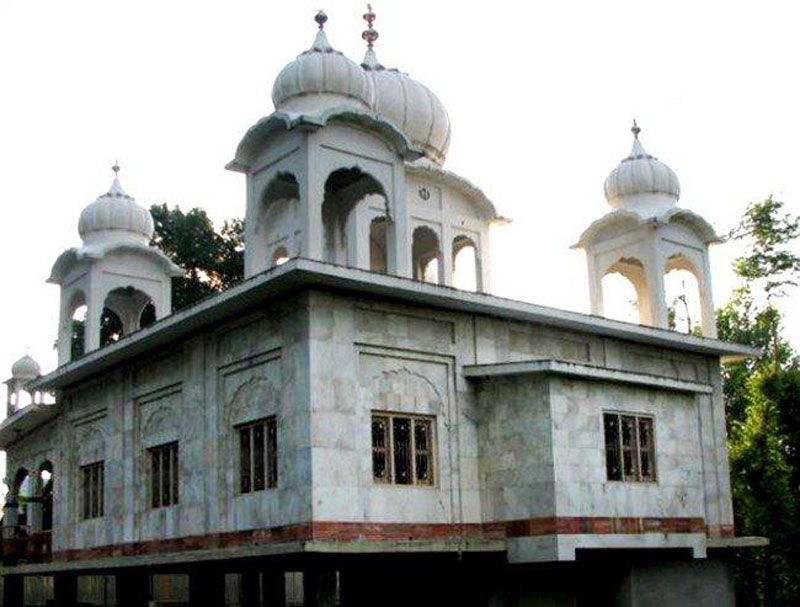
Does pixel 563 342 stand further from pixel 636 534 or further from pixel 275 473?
pixel 275 473

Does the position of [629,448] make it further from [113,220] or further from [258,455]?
[113,220]

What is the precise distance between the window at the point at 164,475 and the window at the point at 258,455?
2311 mm

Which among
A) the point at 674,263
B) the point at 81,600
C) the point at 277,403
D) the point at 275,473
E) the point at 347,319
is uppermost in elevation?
the point at 674,263

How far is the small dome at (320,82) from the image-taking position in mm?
18719

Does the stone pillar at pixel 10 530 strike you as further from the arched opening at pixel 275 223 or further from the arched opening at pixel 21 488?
the arched opening at pixel 275 223

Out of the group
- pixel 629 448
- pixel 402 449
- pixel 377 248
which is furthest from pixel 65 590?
pixel 629 448

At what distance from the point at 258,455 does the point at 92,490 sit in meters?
6.51

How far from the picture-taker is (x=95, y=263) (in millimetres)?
23391

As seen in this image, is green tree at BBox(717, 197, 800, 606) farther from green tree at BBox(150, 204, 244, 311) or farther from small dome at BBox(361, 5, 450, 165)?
green tree at BBox(150, 204, 244, 311)

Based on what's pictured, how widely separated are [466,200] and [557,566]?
30.5ft

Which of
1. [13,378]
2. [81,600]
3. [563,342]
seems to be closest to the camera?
[563,342]

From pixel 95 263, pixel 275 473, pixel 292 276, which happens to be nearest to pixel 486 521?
pixel 275 473

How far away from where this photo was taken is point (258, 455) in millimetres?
17484

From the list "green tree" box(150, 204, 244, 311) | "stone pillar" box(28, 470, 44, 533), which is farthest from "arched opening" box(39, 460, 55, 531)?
"green tree" box(150, 204, 244, 311)
